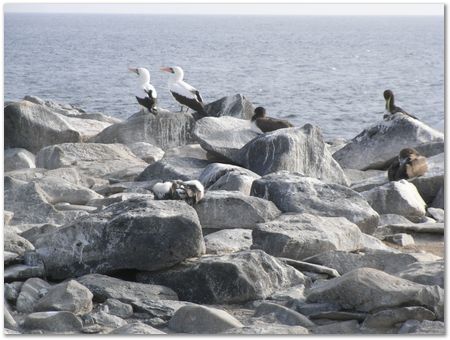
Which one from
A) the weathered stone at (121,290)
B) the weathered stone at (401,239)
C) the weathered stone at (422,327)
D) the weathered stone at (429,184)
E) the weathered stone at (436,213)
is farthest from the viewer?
the weathered stone at (429,184)

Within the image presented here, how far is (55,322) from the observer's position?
594cm

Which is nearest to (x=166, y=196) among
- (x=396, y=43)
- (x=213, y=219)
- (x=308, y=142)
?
(x=213, y=219)

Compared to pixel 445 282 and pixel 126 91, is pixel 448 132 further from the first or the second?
pixel 126 91

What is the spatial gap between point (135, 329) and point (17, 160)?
6.87 metres

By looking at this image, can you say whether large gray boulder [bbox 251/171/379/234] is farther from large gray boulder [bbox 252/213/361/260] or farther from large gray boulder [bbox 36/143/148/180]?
large gray boulder [bbox 36/143/148/180]

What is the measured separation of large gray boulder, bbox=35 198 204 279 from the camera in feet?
22.5

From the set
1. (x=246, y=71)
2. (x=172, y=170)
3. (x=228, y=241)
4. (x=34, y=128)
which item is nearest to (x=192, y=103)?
(x=34, y=128)

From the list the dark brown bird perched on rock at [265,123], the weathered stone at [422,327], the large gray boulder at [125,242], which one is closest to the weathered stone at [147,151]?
the dark brown bird perched on rock at [265,123]

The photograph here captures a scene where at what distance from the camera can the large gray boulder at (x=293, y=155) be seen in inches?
422

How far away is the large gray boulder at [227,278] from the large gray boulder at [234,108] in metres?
Result: 7.65

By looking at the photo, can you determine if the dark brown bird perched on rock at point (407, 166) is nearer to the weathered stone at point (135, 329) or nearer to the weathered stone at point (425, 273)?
the weathered stone at point (425, 273)

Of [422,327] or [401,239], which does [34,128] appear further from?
[422,327]

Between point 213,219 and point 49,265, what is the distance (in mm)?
1832

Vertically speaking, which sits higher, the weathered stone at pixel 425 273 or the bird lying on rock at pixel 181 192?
the bird lying on rock at pixel 181 192
